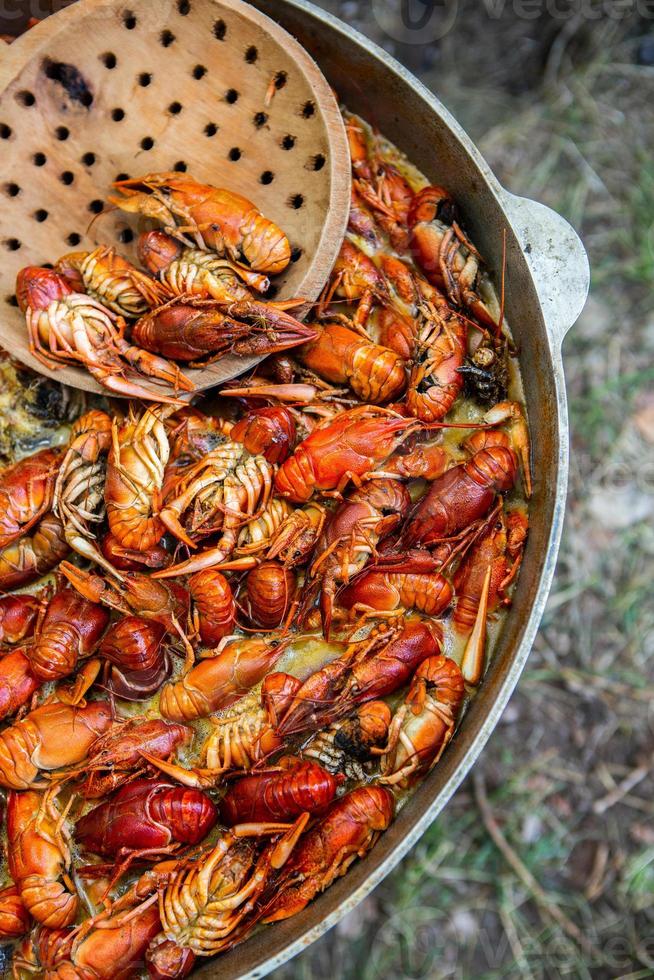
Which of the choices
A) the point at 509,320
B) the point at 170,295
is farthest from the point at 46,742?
the point at 509,320

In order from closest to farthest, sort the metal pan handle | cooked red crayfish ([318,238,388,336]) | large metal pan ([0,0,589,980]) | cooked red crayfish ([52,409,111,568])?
1. large metal pan ([0,0,589,980])
2. the metal pan handle
3. cooked red crayfish ([52,409,111,568])
4. cooked red crayfish ([318,238,388,336])

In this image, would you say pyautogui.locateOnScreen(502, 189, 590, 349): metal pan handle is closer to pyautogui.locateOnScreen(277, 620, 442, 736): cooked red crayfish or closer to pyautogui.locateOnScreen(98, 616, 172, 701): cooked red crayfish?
pyautogui.locateOnScreen(277, 620, 442, 736): cooked red crayfish

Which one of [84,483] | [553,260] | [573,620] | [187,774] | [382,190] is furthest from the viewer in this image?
[573,620]

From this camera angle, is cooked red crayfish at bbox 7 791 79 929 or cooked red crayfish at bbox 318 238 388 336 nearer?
cooked red crayfish at bbox 7 791 79 929

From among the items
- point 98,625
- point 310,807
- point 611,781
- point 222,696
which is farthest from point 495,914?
point 98,625

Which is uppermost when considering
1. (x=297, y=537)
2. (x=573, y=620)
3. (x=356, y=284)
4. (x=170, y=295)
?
(x=356, y=284)

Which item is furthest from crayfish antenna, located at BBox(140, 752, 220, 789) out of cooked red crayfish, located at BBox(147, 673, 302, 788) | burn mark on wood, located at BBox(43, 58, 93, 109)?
burn mark on wood, located at BBox(43, 58, 93, 109)

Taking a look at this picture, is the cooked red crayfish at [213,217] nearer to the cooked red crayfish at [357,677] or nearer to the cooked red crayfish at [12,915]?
the cooked red crayfish at [357,677]

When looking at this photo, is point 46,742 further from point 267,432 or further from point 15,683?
point 267,432
